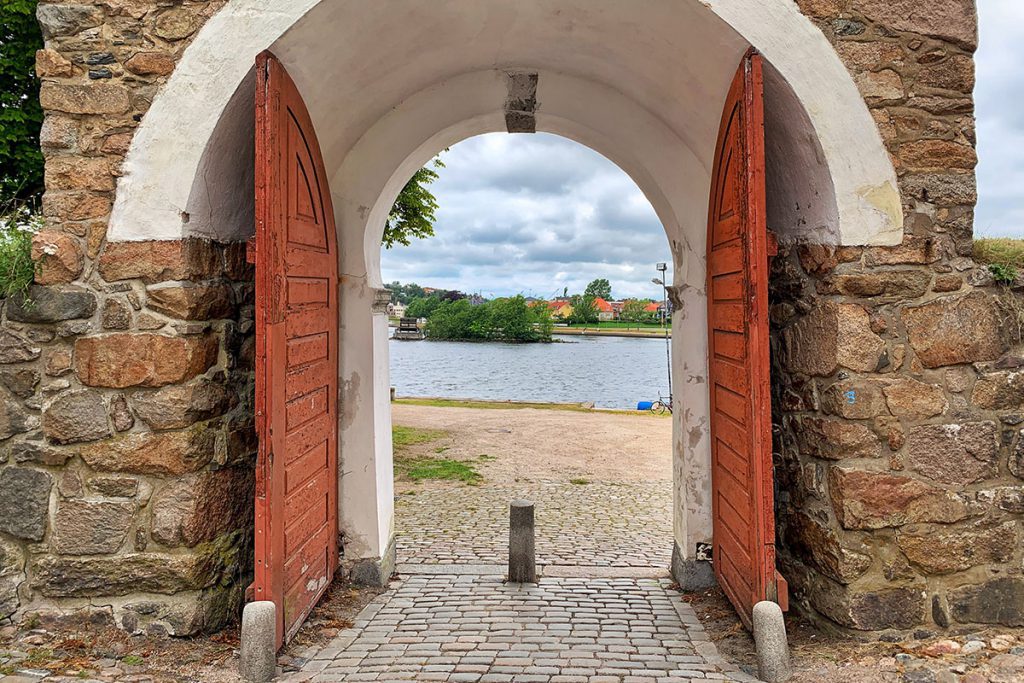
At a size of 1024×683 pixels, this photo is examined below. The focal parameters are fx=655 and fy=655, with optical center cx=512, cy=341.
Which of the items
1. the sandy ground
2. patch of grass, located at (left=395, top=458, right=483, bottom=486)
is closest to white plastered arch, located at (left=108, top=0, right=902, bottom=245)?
patch of grass, located at (left=395, top=458, right=483, bottom=486)

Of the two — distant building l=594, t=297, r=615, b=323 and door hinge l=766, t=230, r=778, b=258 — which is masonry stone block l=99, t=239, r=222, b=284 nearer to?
door hinge l=766, t=230, r=778, b=258

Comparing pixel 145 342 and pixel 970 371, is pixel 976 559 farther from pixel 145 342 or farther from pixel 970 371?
pixel 145 342

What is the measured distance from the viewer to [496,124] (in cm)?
491

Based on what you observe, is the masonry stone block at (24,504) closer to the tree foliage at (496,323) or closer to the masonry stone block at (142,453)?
the masonry stone block at (142,453)

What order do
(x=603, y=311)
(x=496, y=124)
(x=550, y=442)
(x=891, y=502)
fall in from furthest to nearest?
(x=603, y=311) → (x=550, y=442) → (x=496, y=124) → (x=891, y=502)

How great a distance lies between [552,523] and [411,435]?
586cm

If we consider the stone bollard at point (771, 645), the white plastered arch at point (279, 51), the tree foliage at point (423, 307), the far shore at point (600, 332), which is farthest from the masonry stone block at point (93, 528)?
the far shore at point (600, 332)

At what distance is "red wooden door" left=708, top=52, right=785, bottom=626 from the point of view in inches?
116

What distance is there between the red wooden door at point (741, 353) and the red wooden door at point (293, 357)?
2.15 metres

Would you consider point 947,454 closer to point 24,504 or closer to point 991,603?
point 991,603

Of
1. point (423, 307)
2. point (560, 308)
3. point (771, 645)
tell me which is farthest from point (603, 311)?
point (771, 645)

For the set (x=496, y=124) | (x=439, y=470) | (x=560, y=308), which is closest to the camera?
(x=496, y=124)

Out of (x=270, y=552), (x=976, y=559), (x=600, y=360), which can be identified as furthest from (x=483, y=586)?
(x=600, y=360)

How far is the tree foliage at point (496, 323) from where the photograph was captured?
6675cm
